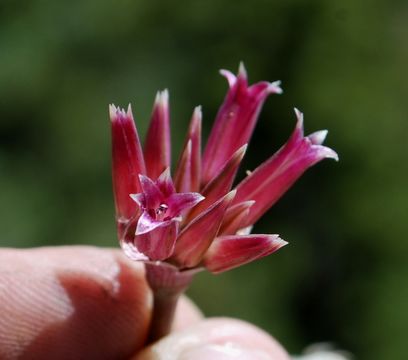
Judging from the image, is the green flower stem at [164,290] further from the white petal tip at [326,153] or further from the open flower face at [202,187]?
the white petal tip at [326,153]

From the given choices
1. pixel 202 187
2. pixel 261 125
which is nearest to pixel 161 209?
pixel 202 187

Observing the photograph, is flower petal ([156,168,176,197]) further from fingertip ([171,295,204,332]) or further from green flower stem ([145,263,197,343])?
fingertip ([171,295,204,332])

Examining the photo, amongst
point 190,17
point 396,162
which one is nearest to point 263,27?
point 190,17

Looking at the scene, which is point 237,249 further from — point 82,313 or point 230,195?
point 82,313

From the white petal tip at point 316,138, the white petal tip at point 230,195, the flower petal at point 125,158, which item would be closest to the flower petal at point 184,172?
the flower petal at point 125,158

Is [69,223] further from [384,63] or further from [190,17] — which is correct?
[384,63]

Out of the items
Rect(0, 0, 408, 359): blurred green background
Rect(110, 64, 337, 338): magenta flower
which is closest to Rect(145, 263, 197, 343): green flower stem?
Rect(110, 64, 337, 338): magenta flower
